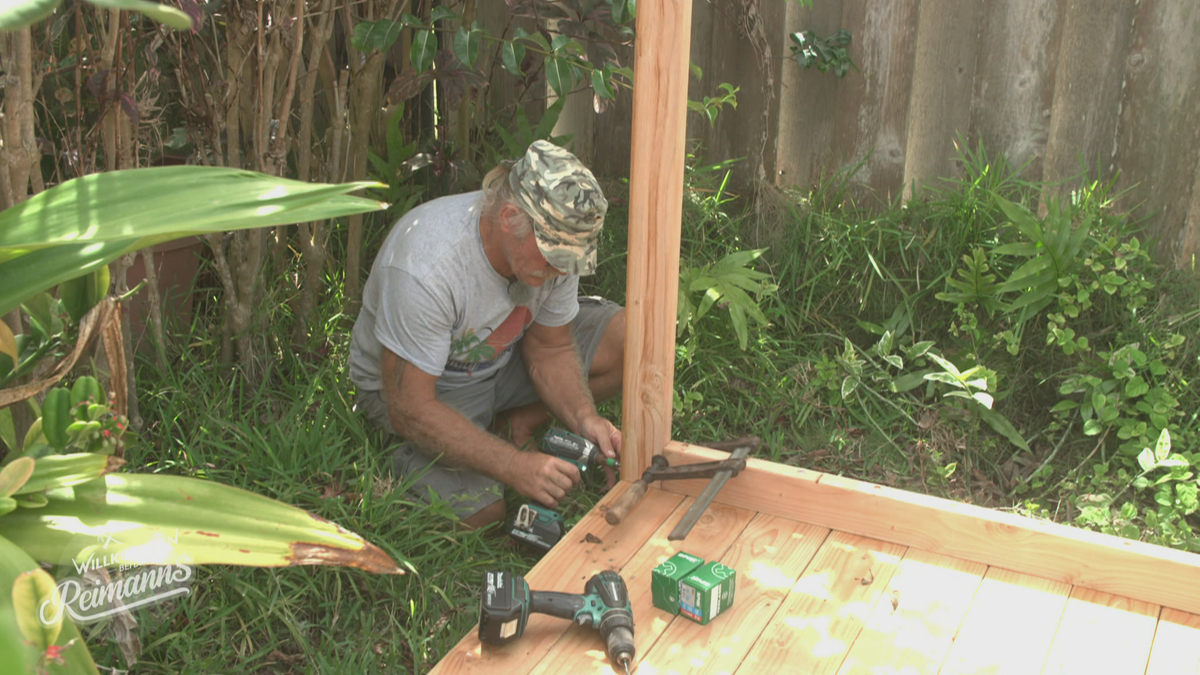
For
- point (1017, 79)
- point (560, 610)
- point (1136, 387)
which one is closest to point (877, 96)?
point (1017, 79)

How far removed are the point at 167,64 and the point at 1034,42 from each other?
297 centimetres

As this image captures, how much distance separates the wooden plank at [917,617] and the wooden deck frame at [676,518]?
0.13 feet

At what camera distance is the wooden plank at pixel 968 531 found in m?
2.23

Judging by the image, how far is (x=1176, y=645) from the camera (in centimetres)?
210

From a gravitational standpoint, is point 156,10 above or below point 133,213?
above

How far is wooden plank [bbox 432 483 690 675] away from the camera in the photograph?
6.47 ft

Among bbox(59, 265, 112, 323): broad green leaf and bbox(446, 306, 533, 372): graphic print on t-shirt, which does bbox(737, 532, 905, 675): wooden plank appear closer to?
bbox(446, 306, 533, 372): graphic print on t-shirt

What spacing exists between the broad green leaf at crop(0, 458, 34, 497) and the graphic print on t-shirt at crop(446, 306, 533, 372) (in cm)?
164

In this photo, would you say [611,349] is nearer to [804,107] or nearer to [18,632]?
[804,107]

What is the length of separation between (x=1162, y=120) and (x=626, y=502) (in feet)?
7.86

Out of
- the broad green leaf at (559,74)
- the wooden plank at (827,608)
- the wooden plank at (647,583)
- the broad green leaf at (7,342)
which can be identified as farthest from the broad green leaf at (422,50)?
the wooden plank at (827,608)

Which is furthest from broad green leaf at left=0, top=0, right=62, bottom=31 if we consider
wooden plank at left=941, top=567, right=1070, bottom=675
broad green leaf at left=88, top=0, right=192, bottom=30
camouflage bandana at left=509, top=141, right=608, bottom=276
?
wooden plank at left=941, top=567, right=1070, bottom=675

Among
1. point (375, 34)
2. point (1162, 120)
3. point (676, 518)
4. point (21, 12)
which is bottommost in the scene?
point (676, 518)

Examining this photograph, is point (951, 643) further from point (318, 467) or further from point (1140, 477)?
point (318, 467)
